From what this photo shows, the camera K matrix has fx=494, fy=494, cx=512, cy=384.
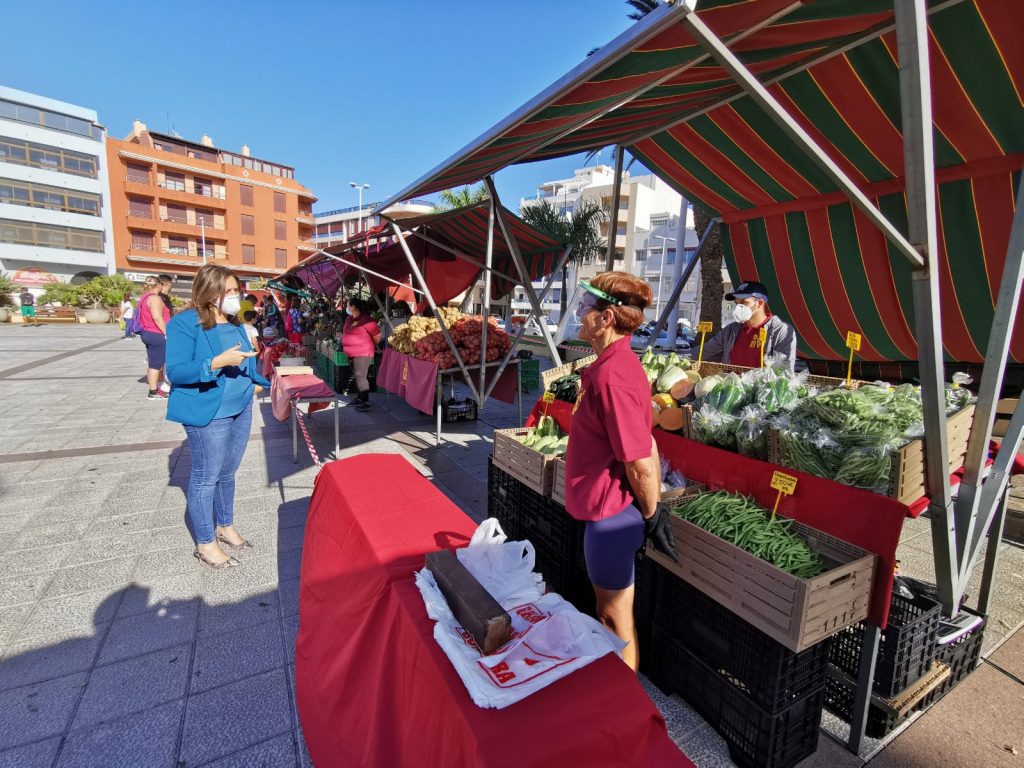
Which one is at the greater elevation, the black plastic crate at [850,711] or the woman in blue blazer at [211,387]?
the woman in blue blazer at [211,387]

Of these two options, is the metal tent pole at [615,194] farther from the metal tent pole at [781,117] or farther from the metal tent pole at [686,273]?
the metal tent pole at [781,117]

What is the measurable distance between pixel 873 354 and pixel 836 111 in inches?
111

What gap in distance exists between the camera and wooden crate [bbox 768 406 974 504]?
2.06 metres

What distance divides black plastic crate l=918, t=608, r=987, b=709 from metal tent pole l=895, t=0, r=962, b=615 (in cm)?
49

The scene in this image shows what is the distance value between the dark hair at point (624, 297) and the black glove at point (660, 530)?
2.72ft

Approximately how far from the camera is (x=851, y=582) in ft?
6.29

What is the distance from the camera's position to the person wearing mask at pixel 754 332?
12.9 feet

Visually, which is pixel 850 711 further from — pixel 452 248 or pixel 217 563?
pixel 452 248

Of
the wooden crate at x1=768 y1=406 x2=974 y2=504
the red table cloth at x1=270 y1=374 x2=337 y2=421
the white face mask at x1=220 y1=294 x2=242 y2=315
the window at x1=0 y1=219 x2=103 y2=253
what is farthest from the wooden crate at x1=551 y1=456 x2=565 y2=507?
the window at x1=0 y1=219 x2=103 y2=253

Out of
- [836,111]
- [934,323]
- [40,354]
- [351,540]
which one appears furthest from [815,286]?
[40,354]

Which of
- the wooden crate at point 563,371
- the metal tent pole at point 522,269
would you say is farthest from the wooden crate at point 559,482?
the metal tent pole at point 522,269

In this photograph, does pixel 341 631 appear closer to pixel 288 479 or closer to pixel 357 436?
pixel 288 479

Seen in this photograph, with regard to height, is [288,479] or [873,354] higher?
[873,354]

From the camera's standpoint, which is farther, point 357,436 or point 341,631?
point 357,436
